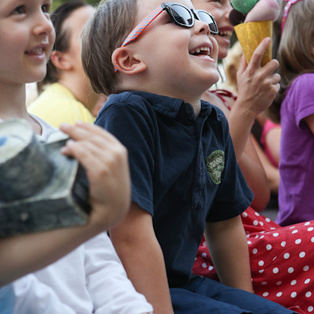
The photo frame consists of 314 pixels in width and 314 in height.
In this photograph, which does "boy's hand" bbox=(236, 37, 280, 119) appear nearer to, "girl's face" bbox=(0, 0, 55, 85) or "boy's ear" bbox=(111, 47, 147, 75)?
"boy's ear" bbox=(111, 47, 147, 75)

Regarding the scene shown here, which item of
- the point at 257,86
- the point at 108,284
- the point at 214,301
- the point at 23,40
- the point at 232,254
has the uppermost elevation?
the point at 23,40

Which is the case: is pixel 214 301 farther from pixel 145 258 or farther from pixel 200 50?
pixel 200 50

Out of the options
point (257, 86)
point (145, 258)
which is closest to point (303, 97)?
point (257, 86)

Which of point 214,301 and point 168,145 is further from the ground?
point 168,145

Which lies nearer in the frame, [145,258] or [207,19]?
[145,258]

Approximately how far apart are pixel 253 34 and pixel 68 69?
1.60 meters

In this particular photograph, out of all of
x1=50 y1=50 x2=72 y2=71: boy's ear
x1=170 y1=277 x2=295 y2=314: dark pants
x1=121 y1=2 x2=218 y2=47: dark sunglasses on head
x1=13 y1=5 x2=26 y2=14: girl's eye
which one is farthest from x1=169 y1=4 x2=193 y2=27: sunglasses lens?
x1=50 y1=50 x2=72 y2=71: boy's ear

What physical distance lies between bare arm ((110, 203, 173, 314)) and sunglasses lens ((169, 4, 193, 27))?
636 millimetres

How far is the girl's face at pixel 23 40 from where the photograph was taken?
1.47 meters

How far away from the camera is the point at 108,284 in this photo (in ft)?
4.87

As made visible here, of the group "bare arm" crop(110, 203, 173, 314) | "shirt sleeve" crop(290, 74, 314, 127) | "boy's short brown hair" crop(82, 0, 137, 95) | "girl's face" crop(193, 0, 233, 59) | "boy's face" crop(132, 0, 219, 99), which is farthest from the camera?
"shirt sleeve" crop(290, 74, 314, 127)

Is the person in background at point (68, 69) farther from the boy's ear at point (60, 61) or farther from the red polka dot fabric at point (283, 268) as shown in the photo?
the red polka dot fabric at point (283, 268)

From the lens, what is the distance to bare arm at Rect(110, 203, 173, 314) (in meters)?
1.64

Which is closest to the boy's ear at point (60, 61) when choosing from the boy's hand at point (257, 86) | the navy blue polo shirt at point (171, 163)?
the boy's hand at point (257, 86)
